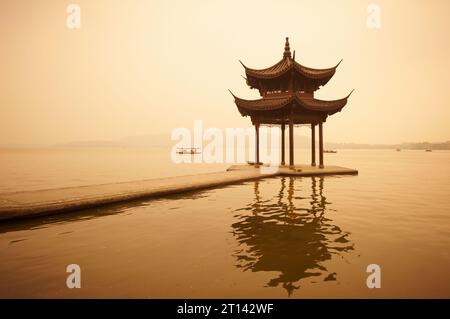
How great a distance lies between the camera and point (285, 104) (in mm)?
18500

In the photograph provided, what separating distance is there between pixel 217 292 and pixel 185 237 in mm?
2613

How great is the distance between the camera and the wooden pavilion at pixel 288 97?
19234mm

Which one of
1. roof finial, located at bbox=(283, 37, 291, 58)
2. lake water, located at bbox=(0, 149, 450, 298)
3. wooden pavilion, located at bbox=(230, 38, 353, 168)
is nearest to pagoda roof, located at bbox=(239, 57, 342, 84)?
wooden pavilion, located at bbox=(230, 38, 353, 168)

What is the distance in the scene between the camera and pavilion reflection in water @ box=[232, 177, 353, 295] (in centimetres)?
426

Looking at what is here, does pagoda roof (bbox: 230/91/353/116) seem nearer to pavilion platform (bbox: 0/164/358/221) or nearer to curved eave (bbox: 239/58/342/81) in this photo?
curved eave (bbox: 239/58/342/81)

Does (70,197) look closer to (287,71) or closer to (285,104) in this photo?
(285,104)

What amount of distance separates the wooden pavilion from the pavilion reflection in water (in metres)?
11.1

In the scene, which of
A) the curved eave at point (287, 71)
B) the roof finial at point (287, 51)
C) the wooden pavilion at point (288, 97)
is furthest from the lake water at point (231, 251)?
the roof finial at point (287, 51)

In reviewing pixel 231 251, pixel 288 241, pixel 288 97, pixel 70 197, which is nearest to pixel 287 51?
pixel 288 97

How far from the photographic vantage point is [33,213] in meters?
7.52

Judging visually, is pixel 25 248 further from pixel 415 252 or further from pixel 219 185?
pixel 219 185
